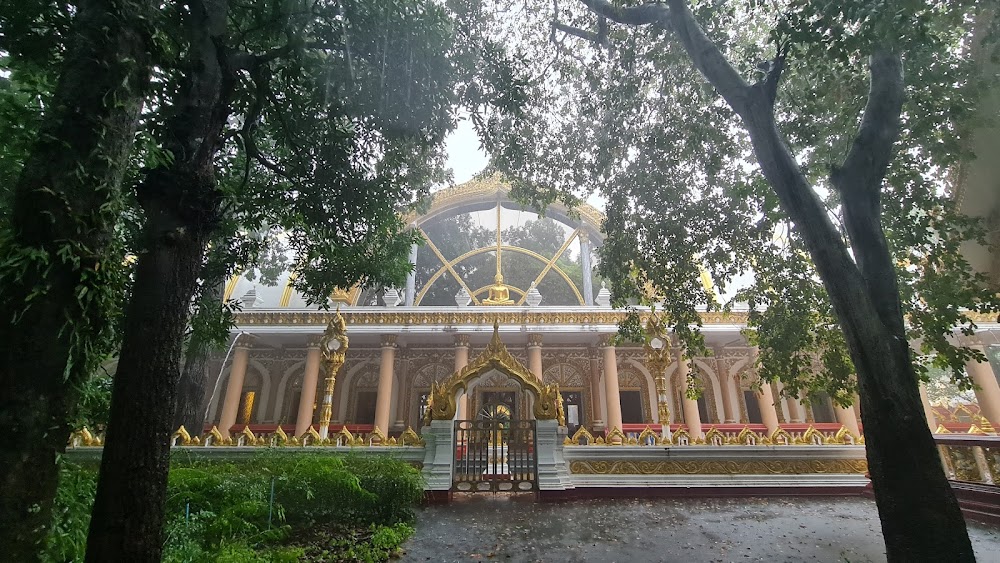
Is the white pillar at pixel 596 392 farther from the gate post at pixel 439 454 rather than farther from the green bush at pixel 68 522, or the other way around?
the green bush at pixel 68 522

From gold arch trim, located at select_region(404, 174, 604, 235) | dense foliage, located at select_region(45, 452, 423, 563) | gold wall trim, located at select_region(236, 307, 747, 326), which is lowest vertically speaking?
dense foliage, located at select_region(45, 452, 423, 563)

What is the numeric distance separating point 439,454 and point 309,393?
275 inches

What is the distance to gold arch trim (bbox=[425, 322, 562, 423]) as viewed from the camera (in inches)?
329

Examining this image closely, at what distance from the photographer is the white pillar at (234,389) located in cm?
1321

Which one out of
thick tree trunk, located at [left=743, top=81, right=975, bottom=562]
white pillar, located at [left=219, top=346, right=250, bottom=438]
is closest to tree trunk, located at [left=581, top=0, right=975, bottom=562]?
thick tree trunk, located at [left=743, top=81, right=975, bottom=562]

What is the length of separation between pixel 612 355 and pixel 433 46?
1090 cm

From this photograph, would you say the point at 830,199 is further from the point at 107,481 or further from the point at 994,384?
the point at 994,384

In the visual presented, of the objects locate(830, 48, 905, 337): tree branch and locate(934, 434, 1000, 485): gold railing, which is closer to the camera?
locate(830, 48, 905, 337): tree branch

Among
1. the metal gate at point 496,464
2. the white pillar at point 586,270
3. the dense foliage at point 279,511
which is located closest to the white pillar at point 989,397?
the white pillar at point 586,270

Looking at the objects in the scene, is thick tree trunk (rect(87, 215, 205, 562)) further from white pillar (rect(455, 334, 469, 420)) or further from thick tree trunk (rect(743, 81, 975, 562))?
white pillar (rect(455, 334, 469, 420))

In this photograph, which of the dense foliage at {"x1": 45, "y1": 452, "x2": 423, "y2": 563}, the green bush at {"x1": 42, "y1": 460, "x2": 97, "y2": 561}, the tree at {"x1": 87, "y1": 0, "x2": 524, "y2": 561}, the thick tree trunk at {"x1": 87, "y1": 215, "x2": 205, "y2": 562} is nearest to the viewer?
the green bush at {"x1": 42, "y1": 460, "x2": 97, "y2": 561}

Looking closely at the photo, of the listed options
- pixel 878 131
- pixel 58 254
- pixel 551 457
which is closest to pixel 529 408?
pixel 551 457

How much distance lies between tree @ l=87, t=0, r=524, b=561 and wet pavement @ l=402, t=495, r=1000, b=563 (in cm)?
289

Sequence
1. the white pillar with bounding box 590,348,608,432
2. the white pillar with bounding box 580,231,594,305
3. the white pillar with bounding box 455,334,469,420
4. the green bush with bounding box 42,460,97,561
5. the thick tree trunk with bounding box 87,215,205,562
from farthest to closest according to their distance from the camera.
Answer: the white pillar with bounding box 590,348,608,432, the white pillar with bounding box 580,231,594,305, the white pillar with bounding box 455,334,469,420, the thick tree trunk with bounding box 87,215,205,562, the green bush with bounding box 42,460,97,561
